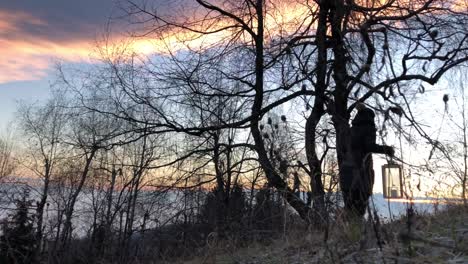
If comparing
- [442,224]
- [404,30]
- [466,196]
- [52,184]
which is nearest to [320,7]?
[404,30]

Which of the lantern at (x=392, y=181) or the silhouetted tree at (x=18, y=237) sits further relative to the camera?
the silhouetted tree at (x=18, y=237)

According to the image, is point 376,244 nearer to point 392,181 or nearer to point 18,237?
point 392,181

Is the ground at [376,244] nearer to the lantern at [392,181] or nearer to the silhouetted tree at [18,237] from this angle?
the lantern at [392,181]

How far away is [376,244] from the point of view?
375 centimetres

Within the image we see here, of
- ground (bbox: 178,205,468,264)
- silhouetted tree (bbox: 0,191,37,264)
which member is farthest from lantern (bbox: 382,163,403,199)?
silhouetted tree (bbox: 0,191,37,264)

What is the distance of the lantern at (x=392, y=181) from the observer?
3.19 metres

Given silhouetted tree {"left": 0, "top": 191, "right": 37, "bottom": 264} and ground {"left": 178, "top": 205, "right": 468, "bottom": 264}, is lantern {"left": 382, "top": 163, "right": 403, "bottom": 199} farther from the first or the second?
silhouetted tree {"left": 0, "top": 191, "right": 37, "bottom": 264}

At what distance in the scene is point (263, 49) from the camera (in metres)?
12.5

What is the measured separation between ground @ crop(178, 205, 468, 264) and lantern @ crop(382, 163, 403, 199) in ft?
0.77

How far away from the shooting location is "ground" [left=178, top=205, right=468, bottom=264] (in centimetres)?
313

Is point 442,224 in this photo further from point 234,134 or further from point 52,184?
point 52,184

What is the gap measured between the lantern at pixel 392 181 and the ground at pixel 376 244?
24cm

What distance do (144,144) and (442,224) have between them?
56.6ft

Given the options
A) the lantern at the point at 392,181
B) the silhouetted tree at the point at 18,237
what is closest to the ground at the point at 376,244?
the lantern at the point at 392,181
